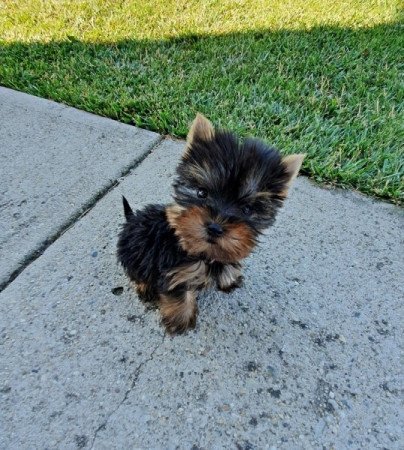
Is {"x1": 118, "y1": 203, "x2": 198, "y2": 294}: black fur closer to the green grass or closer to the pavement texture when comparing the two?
the pavement texture

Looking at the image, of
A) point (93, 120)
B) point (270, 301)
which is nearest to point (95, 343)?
point (270, 301)

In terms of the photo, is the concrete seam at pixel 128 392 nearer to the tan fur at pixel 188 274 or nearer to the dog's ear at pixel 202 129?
the tan fur at pixel 188 274

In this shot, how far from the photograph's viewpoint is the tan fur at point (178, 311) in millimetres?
2482

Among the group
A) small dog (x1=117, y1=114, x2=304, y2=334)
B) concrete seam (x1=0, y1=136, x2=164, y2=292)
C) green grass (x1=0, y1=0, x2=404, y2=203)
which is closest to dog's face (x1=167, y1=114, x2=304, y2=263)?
small dog (x1=117, y1=114, x2=304, y2=334)

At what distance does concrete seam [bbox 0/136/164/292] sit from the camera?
2.90 metres

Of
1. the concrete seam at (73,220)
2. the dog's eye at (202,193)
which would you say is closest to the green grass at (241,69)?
the concrete seam at (73,220)

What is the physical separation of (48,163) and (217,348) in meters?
2.35

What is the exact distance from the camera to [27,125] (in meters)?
4.25

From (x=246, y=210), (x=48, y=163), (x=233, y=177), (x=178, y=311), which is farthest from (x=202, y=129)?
(x=48, y=163)

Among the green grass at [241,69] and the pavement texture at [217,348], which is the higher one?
the green grass at [241,69]

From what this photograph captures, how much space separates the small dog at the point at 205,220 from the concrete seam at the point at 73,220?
838 mm

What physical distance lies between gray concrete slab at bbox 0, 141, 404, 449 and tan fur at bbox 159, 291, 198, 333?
9 centimetres

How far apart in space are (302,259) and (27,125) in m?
3.04

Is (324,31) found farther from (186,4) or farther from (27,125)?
(27,125)
